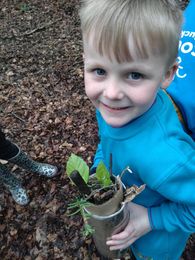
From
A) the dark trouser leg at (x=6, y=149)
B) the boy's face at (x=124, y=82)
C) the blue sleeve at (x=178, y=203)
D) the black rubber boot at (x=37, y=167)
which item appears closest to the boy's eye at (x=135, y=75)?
the boy's face at (x=124, y=82)

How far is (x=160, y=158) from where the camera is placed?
135 centimetres

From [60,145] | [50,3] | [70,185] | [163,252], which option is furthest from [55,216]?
[50,3]

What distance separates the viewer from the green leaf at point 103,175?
144cm

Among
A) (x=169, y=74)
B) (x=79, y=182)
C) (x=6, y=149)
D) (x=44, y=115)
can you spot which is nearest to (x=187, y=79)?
(x=169, y=74)

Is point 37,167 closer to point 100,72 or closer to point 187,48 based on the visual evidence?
point 187,48

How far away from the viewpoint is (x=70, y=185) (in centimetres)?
316

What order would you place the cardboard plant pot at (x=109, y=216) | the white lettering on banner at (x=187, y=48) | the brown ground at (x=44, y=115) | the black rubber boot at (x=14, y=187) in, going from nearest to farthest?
1. the cardboard plant pot at (x=109, y=216)
2. the white lettering on banner at (x=187, y=48)
3. the brown ground at (x=44, y=115)
4. the black rubber boot at (x=14, y=187)

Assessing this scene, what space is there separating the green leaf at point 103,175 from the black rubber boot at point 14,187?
1.77 m

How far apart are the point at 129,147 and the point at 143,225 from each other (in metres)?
0.46

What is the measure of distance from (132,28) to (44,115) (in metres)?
2.88

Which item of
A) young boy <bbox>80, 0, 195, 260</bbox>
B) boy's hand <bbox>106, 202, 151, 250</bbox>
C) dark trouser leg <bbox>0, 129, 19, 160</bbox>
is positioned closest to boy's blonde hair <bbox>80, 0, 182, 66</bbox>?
young boy <bbox>80, 0, 195, 260</bbox>

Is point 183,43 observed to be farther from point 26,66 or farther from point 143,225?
point 26,66

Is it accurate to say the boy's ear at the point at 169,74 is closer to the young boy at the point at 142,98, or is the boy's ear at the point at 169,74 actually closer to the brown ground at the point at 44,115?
the young boy at the point at 142,98

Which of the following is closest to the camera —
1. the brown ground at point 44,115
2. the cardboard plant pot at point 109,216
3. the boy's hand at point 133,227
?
the cardboard plant pot at point 109,216
